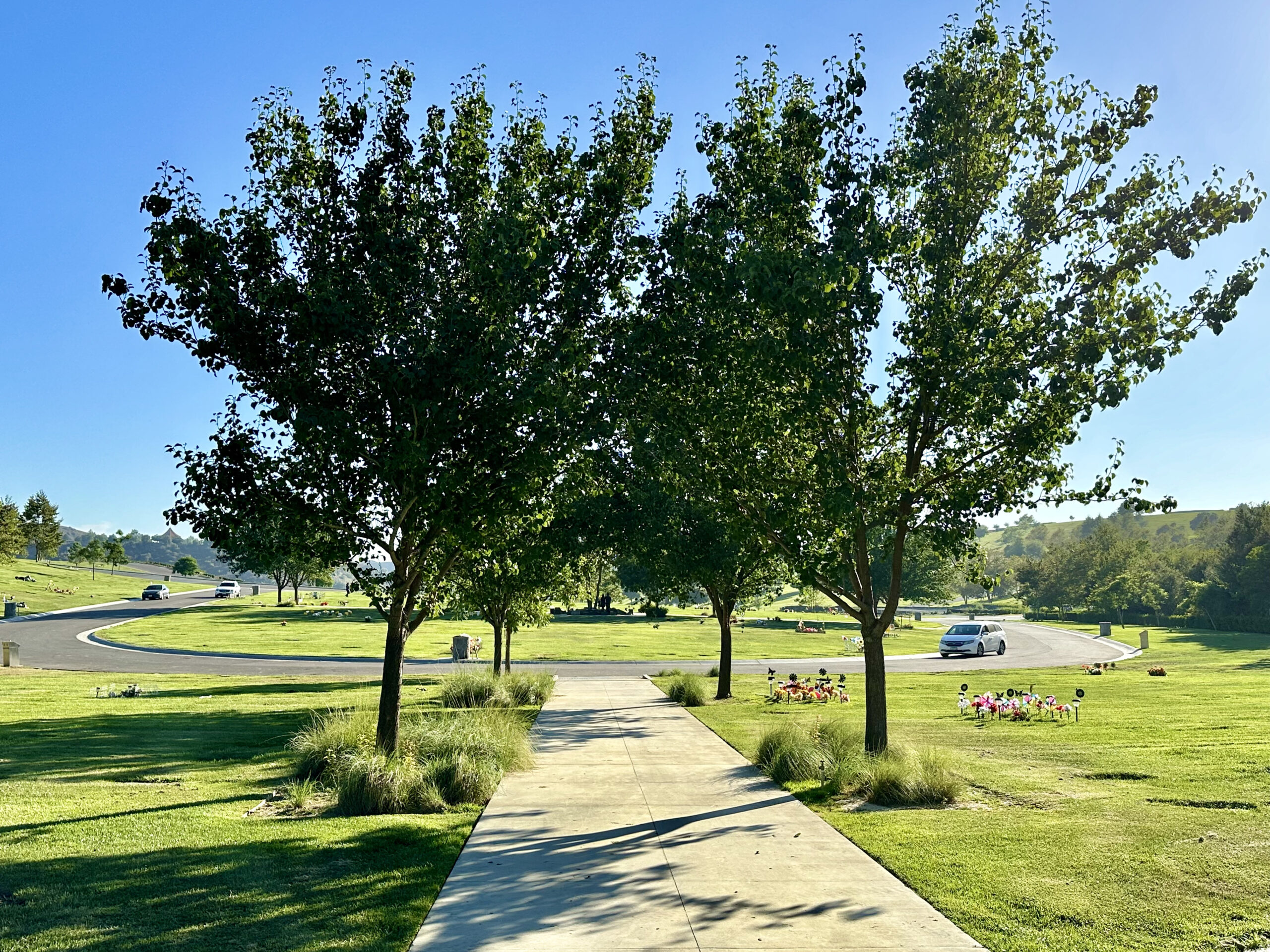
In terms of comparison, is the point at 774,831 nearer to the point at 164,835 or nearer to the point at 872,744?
the point at 872,744

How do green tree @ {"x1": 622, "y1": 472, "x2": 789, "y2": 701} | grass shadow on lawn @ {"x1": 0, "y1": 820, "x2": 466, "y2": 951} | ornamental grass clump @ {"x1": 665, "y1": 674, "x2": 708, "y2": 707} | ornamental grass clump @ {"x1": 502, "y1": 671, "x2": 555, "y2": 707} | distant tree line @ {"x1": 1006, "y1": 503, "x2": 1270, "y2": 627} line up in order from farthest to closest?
distant tree line @ {"x1": 1006, "y1": 503, "x2": 1270, "y2": 627} < green tree @ {"x1": 622, "y1": 472, "x2": 789, "y2": 701} < ornamental grass clump @ {"x1": 665, "y1": 674, "x2": 708, "y2": 707} < ornamental grass clump @ {"x1": 502, "y1": 671, "x2": 555, "y2": 707} < grass shadow on lawn @ {"x1": 0, "y1": 820, "x2": 466, "y2": 951}

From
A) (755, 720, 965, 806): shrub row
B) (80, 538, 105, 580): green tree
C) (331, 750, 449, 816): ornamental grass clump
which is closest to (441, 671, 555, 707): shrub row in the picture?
(755, 720, 965, 806): shrub row

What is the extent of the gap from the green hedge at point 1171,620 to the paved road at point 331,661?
21158 mm

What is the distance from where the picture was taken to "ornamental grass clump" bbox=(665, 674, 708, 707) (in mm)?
24359

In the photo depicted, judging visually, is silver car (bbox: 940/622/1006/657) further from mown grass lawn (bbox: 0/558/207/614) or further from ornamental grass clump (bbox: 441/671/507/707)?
mown grass lawn (bbox: 0/558/207/614)

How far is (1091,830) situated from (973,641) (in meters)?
40.8

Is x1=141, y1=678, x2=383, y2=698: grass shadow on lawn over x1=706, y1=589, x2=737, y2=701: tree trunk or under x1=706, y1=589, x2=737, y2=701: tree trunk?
under

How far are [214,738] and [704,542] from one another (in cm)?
1324

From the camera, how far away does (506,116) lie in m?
12.6

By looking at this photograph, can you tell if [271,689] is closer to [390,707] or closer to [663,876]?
[390,707]

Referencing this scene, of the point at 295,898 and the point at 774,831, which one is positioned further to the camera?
the point at 774,831

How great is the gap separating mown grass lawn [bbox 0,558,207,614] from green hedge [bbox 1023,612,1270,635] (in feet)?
302

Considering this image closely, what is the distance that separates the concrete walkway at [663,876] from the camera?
6500 mm

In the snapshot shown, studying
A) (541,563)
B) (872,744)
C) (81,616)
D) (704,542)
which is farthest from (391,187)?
(81,616)
